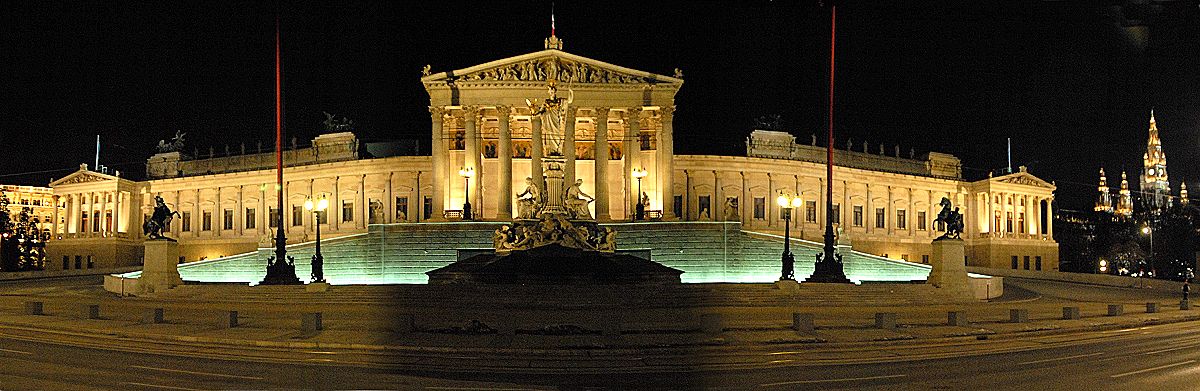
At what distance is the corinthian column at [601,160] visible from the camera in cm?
7525

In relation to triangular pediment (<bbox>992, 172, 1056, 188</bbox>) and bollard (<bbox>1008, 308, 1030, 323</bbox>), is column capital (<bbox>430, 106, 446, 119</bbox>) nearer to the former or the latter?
bollard (<bbox>1008, 308, 1030, 323</bbox>)

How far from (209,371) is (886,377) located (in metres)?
12.9

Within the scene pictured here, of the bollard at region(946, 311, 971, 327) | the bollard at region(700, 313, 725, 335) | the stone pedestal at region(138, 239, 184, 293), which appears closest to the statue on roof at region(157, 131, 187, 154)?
the stone pedestal at region(138, 239, 184, 293)

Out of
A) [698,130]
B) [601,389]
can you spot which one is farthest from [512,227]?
[698,130]

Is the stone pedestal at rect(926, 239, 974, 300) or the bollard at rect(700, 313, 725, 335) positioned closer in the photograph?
the bollard at rect(700, 313, 725, 335)

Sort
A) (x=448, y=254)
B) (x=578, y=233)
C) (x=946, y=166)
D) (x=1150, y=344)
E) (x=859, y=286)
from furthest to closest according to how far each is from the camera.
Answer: (x=946, y=166)
(x=448, y=254)
(x=578, y=233)
(x=859, y=286)
(x=1150, y=344)

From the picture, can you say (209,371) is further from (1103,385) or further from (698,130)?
(698,130)

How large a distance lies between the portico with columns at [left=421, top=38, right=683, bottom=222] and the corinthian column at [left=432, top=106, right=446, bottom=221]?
0.07 meters

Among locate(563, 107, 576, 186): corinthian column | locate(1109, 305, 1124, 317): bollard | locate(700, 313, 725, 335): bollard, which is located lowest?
locate(1109, 305, 1124, 317): bollard

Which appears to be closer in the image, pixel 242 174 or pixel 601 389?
pixel 601 389

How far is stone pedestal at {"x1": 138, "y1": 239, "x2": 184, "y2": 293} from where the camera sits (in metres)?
47.0

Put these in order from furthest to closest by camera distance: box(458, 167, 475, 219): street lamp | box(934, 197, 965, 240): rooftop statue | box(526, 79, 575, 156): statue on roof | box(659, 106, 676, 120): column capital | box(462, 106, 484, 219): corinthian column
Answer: box(659, 106, 676, 120): column capital → box(462, 106, 484, 219): corinthian column → box(458, 167, 475, 219): street lamp → box(526, 79, 575, 156): statue on roof → box(934, 197, 965, 240): rooftop statue

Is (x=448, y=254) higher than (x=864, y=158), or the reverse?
(x=864, y=158)

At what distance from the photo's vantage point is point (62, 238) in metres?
101
